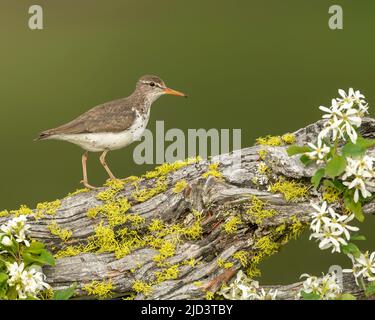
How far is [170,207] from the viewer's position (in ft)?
19.9

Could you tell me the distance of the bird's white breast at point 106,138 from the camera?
7090mm

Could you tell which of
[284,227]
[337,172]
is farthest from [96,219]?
[337,172]

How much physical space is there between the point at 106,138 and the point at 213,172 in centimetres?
151

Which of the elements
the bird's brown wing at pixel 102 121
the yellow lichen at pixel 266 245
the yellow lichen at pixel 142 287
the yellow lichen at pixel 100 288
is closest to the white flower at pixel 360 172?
the yellow lichen at pixel 266 245

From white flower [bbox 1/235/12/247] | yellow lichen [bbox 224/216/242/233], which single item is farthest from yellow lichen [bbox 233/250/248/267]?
white flower [bbox 1/235/12/247]

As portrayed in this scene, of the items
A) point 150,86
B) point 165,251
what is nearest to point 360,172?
point 165,251

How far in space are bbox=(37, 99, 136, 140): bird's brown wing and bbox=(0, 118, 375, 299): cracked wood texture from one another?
1.12m

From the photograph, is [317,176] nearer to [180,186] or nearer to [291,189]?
[291,189]
